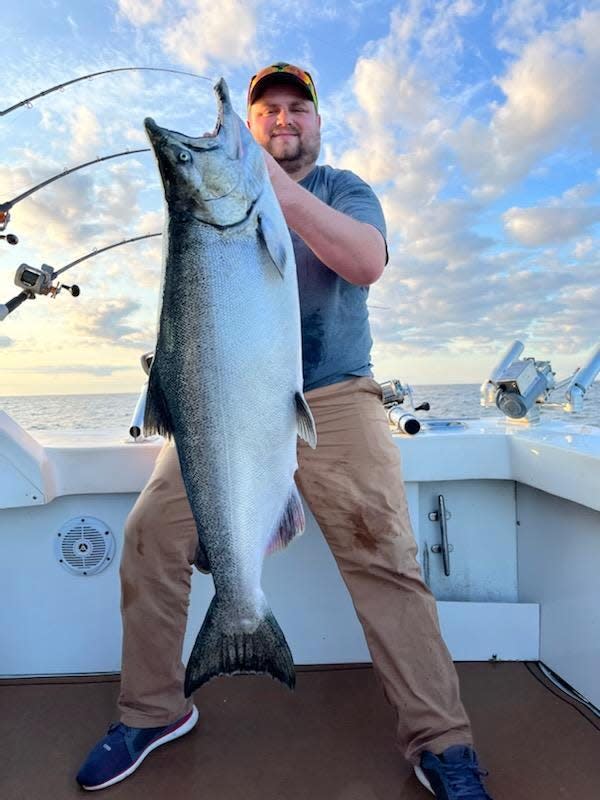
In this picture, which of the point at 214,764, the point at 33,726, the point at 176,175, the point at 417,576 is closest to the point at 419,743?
the point at 417,576

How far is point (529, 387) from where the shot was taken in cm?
348

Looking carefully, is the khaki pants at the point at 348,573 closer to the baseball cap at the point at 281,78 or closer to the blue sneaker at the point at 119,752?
the blue sneaker at the point at 119,752

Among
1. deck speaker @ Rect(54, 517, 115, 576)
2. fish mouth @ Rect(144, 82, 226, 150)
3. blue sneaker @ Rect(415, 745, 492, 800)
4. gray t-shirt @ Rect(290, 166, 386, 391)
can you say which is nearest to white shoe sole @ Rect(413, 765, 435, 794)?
blue sneaker @ Rect(415, 745, 492, 800)

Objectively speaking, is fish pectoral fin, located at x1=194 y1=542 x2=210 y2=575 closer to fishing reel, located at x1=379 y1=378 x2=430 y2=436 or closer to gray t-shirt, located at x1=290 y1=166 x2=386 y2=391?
gray t-shirt, located at x1=290 y1=166 x2=386 y2=391

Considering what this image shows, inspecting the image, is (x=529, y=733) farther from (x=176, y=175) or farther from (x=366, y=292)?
(x=176, y=175)

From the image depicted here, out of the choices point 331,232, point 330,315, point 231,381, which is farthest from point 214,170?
point 330,315

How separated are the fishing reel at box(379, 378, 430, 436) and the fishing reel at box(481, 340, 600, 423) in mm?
619

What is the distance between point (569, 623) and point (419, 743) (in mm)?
1030

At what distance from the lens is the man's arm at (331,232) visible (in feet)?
5.93

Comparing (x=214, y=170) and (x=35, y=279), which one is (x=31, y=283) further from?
(x=214, y=170)

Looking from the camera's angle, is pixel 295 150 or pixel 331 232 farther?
pixel 295 150

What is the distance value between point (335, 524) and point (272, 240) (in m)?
1.07

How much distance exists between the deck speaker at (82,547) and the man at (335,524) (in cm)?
70

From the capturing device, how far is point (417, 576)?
83.5 inches
